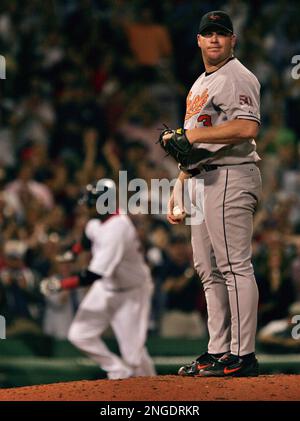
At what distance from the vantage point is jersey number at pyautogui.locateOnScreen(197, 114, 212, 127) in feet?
18.2

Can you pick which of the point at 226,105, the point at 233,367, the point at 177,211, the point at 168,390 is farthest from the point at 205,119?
the point at 168,390

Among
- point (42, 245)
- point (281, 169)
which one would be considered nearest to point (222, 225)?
point (42, 245)

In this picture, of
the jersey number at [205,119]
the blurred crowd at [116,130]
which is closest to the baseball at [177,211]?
the jersey number at [205,119]

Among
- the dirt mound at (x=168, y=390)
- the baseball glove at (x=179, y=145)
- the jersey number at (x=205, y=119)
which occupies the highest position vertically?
the jersey number at (x=205, y=119)

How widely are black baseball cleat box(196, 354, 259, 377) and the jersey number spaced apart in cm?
124

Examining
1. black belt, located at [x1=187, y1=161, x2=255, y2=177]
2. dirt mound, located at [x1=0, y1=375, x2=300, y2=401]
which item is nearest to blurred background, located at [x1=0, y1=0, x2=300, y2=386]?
dirt mound, located at [x1=0, y1=375, x2=300, y2=401]

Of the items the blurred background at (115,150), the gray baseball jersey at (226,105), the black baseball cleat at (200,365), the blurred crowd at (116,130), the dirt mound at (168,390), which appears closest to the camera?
the dirt mound at (168,390)

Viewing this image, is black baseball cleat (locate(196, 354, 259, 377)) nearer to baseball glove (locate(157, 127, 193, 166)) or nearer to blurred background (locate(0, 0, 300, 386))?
baseball glove (locate(157, 127, 193, 166))

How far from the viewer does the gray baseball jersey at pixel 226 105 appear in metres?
5.44

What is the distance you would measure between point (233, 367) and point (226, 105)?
4.54 ft

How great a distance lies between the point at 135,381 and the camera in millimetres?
5750

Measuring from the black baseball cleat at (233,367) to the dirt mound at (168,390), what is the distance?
0.14 feet

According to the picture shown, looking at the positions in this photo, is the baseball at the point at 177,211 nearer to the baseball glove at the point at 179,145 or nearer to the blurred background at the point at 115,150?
the baseball glove at the point at 179,145
